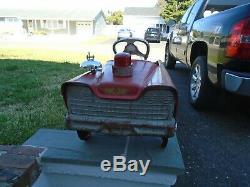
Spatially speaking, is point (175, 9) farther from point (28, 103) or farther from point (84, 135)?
point (84, 135)

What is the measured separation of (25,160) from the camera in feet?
8.34

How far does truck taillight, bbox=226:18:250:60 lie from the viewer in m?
3.44

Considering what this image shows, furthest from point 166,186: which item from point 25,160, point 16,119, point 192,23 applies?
point 192,23

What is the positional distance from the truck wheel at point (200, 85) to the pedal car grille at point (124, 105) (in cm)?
200

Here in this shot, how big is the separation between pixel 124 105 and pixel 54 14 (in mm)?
49016

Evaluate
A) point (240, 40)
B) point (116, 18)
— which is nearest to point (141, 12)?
point (116, 18)

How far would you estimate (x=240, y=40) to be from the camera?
11.4 ft

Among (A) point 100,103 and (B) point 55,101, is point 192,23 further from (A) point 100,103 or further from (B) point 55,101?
(A) point 100,103

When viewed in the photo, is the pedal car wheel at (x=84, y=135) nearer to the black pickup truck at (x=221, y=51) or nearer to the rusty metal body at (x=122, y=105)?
the rusty metal body at (x=122, y=105)

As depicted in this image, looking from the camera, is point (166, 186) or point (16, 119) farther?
point (16, 119)

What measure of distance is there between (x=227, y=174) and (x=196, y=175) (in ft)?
0.99

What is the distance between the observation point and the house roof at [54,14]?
4717 cm

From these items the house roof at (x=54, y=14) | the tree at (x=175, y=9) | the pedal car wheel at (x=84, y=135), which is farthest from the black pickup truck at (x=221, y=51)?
the house roof at (x=54, y=14)

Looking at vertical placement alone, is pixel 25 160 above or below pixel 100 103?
below
